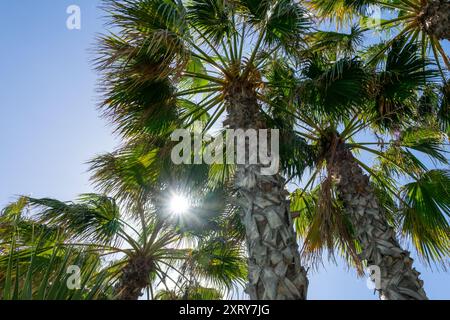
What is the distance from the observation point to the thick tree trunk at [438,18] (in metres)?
5.16

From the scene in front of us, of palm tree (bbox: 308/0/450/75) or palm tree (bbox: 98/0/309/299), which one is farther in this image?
palm tree (bbox: 308/0/450/75)

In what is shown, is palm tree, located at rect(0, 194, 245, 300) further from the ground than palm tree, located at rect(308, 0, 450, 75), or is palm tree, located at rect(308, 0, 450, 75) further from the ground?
palm tree, located at rect(308, 0, 450, 75)

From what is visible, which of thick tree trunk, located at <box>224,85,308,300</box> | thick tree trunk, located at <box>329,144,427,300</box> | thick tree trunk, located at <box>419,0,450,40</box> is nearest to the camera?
thick tree trunk, located at <box>224,85,308,300</box>

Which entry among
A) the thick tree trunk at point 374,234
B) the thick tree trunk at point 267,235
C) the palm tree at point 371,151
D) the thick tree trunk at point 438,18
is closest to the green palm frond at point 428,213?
the palm tree at point 371,151

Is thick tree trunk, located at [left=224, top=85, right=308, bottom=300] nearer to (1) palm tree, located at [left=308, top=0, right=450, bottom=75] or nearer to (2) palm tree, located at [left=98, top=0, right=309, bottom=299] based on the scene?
(2) palm tree, located at [left=98, top=0, right=309, bottom=299]

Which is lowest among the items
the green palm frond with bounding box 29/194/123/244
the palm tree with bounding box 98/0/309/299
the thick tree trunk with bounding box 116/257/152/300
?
the thick tree trunk with bounding box 116/257/152/300

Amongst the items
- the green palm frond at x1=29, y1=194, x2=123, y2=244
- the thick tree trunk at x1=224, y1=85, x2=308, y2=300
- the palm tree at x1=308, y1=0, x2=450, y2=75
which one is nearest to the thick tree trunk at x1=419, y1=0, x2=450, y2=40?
the palm tree at x1=308, y1=0, x2=450, y2=75

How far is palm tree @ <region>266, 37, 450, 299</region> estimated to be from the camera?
5.29 metres

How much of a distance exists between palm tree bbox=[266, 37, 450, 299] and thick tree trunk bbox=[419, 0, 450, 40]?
40cm

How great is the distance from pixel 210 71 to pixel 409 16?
11.9ft

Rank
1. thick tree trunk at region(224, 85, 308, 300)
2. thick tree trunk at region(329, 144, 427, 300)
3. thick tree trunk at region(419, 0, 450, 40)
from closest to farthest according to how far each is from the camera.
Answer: thick tree trunk at region(224, 85, 308, 300) < thick tree trunk at region(329, 144, 427, 300) < thick tree trunk at region(419, 0, 450, 40)

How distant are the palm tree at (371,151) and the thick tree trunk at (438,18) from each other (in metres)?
0.40

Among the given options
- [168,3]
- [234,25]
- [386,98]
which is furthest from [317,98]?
[168,3]

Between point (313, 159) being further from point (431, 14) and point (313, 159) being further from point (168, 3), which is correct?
point (168, 3)
